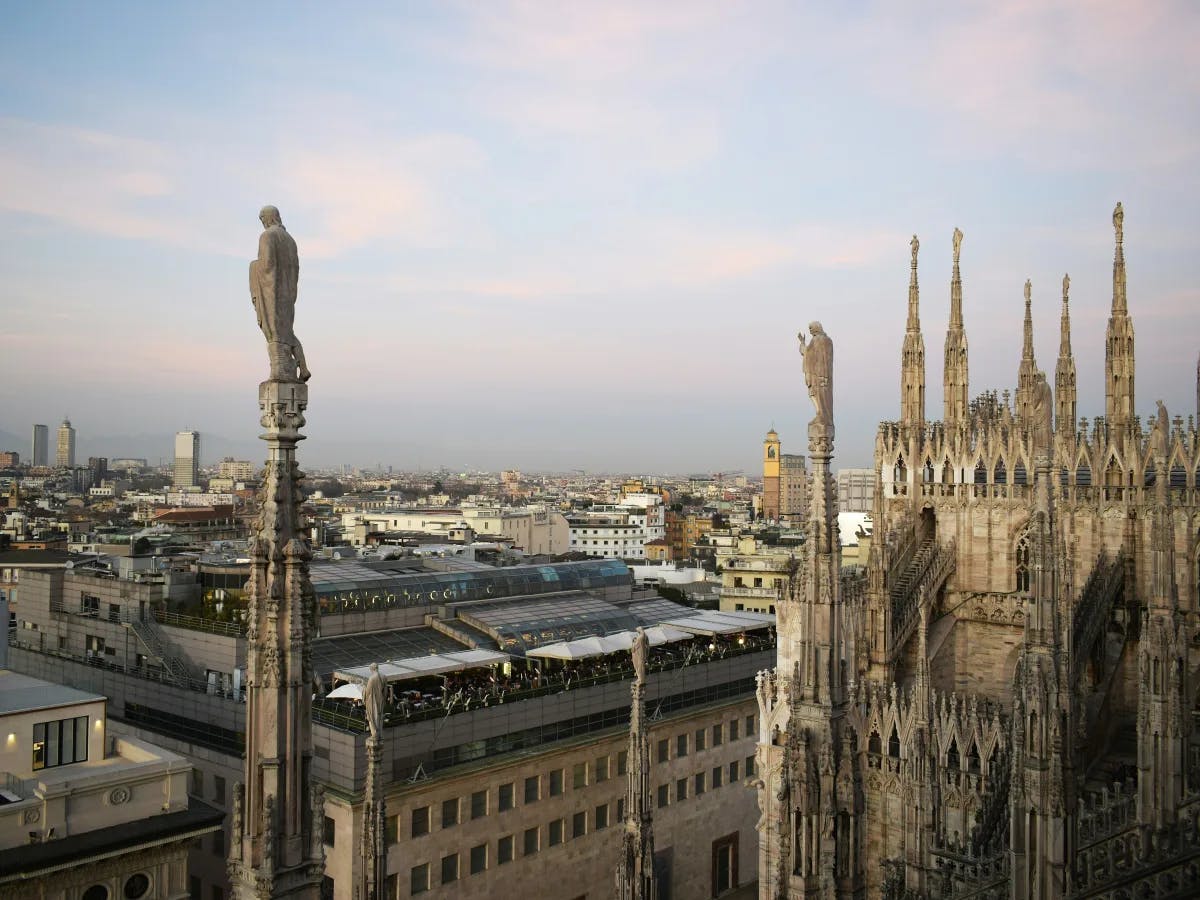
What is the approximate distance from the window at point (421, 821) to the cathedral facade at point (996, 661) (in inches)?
387

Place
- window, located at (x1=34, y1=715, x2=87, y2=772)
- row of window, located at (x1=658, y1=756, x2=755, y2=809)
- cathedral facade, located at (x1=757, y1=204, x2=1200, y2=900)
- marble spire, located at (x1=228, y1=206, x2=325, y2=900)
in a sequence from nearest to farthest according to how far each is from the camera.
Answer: marble spire, located at (x1=228, y1=206, x2=325, y2=900) → cathedral facade, located at (x1=757, y1=204, x2=1200, y2=900) → window, located at (x1=34, y1=715, x2=87, y2=772) → row of window, located at (x1=658, y1=756, x2=755, y2=809)

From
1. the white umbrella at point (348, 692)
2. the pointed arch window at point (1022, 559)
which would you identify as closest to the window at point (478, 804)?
the white umbrella at point (348, 692)

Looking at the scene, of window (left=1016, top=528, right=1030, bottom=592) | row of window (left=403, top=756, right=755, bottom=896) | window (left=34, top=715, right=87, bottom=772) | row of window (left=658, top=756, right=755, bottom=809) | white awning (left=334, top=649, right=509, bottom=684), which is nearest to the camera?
window (left=34, top=715, right=87, bottom=772)

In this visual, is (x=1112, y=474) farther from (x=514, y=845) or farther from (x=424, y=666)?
(x=424, y=666)

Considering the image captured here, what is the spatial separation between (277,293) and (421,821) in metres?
20.5

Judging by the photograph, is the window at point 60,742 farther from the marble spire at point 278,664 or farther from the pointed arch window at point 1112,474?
the pointed arch window at point 1112,474

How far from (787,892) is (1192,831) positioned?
10459 mm

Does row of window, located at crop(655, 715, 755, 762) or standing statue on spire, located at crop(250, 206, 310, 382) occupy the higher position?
standing statue on spire, located at crop(250, 206, 310, 382)

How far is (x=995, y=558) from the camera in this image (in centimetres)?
3338

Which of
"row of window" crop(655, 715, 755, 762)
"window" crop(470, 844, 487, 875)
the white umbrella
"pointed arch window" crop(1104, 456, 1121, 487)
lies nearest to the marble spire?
the white umbrella

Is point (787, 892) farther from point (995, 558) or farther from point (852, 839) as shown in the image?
point (995, 558)

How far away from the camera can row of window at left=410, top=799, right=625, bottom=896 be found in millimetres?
25078

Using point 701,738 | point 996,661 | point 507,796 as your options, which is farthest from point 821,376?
point 996,661

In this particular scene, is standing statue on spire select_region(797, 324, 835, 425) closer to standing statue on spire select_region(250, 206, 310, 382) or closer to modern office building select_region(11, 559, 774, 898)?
standing statue on spire select_region(250, 206, 310, 382)
